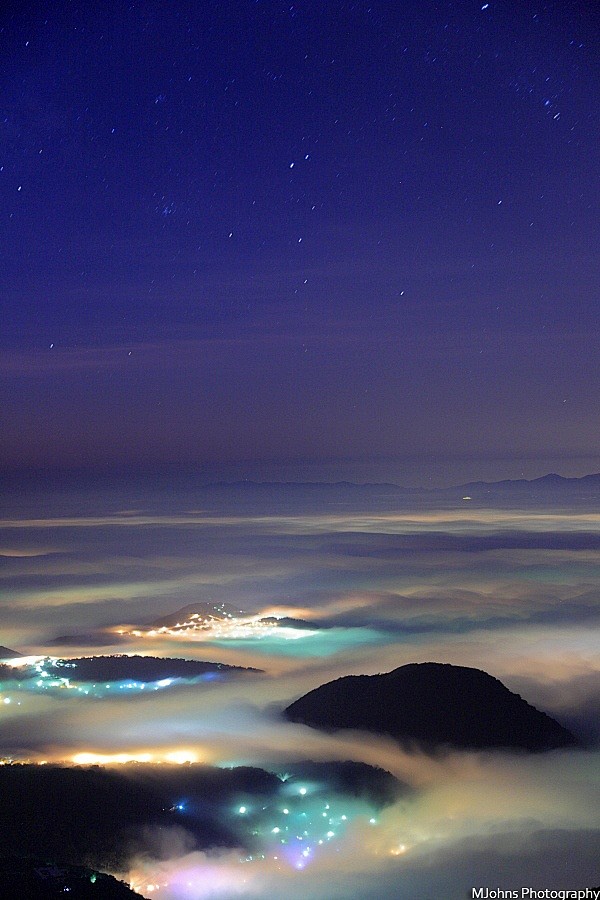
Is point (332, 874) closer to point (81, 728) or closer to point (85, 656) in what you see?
point (81, 728)

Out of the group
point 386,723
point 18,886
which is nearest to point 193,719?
point 386,723

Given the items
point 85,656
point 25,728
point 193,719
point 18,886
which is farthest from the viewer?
point 85,656

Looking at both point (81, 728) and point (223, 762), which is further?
point (81, 728)

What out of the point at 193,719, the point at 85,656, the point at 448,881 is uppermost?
the point at 85,656

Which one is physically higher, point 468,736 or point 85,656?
point 85,656

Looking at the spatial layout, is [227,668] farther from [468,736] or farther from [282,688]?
[468,736]

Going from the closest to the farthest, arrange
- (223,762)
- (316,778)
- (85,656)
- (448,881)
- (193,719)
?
(448,881)
(316,778)
(223,762)
(193,719)
(85,656)

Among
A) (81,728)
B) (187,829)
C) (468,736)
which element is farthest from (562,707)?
(187,829)
